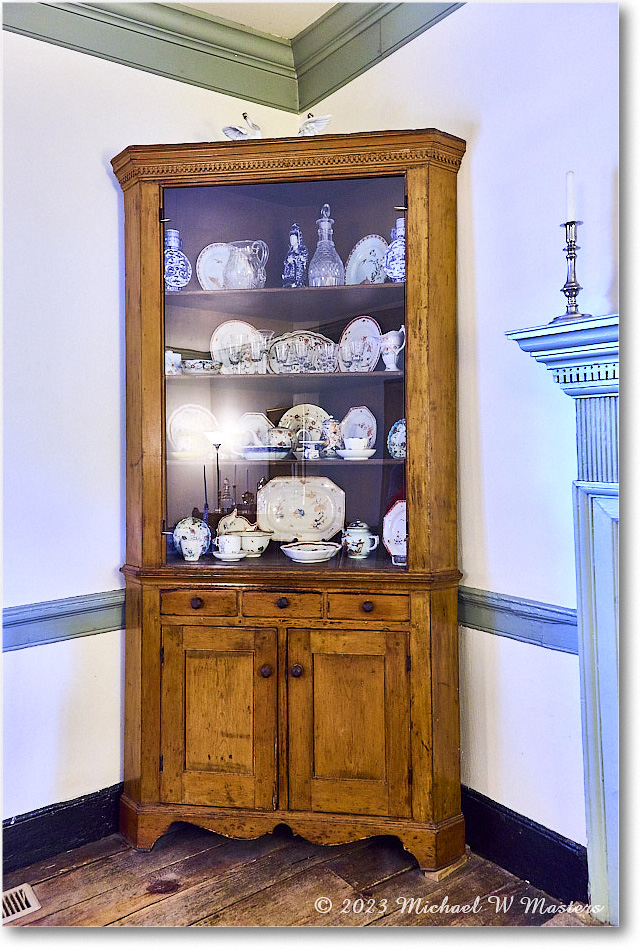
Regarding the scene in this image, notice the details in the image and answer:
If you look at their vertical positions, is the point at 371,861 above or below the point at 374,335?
below

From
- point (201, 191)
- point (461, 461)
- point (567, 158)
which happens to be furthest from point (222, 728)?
point (567, 158)

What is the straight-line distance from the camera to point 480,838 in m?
2.04

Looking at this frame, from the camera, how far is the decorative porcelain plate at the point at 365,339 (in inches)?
81.2

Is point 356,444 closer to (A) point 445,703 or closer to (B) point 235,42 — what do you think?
(A) point 445,703

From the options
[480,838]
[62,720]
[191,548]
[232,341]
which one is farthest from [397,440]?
[62,720]

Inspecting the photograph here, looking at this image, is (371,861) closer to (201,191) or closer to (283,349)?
(283,349)

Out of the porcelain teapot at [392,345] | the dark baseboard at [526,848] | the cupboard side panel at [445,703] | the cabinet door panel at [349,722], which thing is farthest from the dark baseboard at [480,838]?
the porcelain teapot at [392,345]

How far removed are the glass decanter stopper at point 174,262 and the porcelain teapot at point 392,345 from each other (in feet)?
2.06

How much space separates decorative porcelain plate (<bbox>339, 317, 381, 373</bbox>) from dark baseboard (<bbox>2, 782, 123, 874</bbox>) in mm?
1497

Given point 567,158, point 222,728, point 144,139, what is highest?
point 144,139

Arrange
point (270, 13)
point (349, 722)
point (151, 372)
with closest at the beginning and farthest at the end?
1. point (349, 722)
2. point (151, 372)
3. point (270, 13)

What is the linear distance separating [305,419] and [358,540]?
1.29 ft

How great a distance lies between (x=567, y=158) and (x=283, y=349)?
912 millimetres

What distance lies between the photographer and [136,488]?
7.00 feet
